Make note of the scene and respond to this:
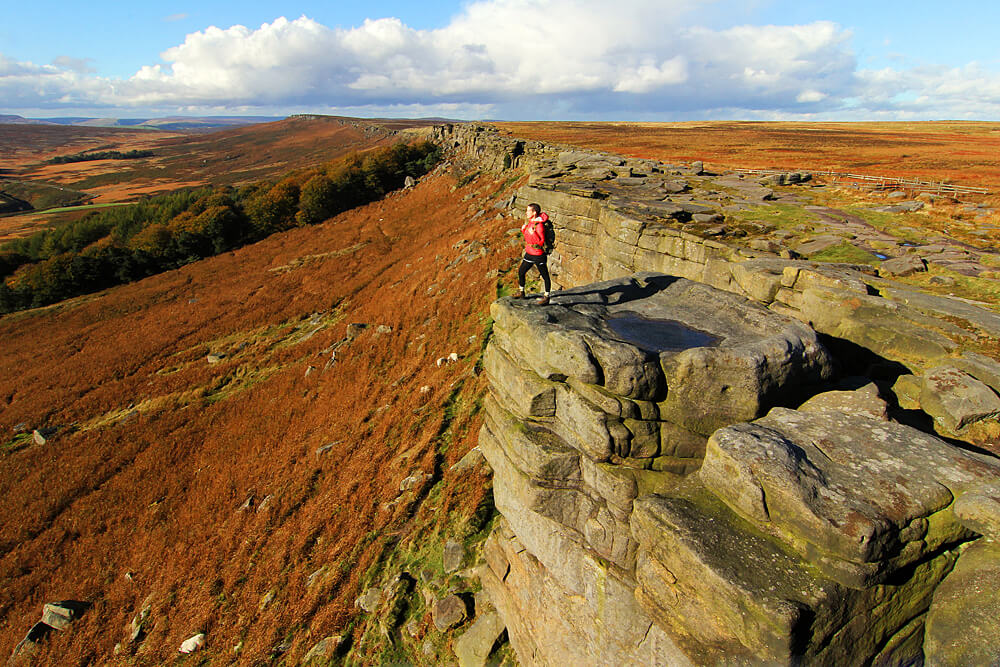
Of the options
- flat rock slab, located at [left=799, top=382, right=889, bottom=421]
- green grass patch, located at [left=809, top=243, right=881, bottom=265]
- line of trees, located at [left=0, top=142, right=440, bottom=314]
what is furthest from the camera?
line of trees, located at [left=0, top=142, right=440, bottom=314]

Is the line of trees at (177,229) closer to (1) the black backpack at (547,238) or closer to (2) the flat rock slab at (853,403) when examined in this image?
(1) the black backpack at (547,238)

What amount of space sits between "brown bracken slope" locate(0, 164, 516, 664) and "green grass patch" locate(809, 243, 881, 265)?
9.39 m

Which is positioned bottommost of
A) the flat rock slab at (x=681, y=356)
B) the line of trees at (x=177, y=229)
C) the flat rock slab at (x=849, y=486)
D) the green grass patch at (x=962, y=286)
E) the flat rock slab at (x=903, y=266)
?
the line of trees at (x=177, y=229)

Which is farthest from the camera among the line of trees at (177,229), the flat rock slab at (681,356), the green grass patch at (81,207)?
the green grass patch at (81,207)

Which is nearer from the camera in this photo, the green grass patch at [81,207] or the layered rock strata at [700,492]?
the layered rock strata at [700,492]

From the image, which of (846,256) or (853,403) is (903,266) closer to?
(846,256)

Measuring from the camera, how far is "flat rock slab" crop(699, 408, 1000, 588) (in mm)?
4469

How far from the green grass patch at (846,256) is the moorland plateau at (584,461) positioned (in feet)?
0.41

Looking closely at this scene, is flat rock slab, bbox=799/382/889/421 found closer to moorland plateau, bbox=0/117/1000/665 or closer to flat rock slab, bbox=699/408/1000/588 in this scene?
moorland plateau, bbox=0/117/1000/665

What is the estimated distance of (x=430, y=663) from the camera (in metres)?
8.30

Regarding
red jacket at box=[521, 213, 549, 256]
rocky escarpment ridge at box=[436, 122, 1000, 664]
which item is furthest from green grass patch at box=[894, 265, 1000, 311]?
red jacket at box=[521, 213, 549, 256]

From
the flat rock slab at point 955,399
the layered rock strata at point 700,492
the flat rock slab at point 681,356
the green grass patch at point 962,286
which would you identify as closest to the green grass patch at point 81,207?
the flat rock slab at point 681,356

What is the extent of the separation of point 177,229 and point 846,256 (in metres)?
51.9

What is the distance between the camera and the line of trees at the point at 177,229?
39281 mm
